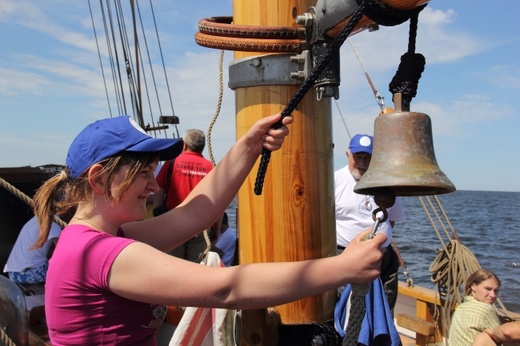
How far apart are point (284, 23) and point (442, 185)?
84 cm

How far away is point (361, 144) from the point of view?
4.06 m

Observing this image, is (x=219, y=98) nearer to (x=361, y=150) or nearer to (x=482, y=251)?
(x=361, y=150)

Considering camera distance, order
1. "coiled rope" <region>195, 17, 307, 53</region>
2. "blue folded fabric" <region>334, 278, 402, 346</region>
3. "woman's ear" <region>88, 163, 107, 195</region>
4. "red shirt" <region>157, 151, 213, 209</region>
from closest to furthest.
Answer: "woman's ear" <region>88, 163, 107, 195</region> → "coiled rope" <region>195, 17, 307, 53</region> → "blue folded fabric" <region>334, 278, 402, 346</region> → "red shirt" <region>157, 151, 213, 209</region>

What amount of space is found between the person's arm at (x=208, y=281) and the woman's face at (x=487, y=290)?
3.23m

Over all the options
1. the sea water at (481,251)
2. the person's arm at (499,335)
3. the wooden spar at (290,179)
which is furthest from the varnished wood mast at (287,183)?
the sea water at (481,251)

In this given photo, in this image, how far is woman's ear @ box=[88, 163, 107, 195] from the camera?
5.04ft

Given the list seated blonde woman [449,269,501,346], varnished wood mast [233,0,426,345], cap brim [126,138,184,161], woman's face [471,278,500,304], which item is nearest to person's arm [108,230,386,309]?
cap brim [126,138,184,161]

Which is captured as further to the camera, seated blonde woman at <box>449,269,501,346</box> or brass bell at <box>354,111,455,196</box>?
seated blonde woman at <box>449,269,501,346</box>

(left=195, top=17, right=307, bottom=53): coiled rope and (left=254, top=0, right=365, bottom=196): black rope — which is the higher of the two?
(left=195, top=17, right=307, bottom=53): coiled rope

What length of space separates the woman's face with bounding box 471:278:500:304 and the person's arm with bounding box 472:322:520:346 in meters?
0.31

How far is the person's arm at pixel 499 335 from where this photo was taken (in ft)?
12.5

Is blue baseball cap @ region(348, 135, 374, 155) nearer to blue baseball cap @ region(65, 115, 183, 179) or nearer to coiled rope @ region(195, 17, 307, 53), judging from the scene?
coiled rope @ region(195, 17, 307, 53)

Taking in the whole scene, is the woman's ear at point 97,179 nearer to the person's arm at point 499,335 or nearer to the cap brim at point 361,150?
the cap brim at point 361,150

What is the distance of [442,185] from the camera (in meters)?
1.32
